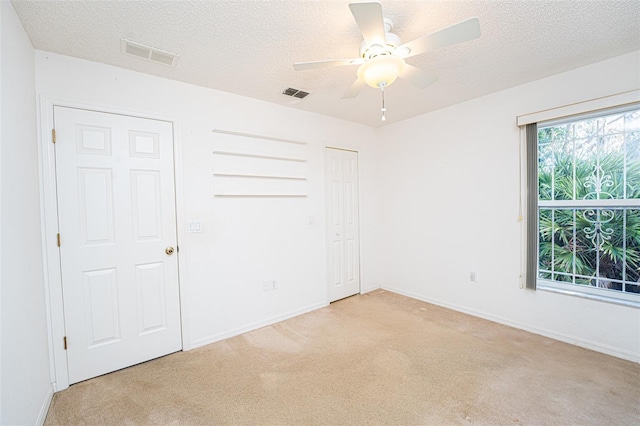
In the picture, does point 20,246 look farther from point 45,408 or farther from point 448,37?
point 448,37

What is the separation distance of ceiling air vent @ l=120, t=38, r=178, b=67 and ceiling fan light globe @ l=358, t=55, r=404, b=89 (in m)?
1.48

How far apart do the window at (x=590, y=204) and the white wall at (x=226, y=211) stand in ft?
7.75

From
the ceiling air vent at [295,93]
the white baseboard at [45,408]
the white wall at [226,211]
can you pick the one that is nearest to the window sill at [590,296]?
the white wall at [226,211]

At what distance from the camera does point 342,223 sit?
385 cm

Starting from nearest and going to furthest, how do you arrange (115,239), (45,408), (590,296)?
(45,408)
(115,239)
(590,296)

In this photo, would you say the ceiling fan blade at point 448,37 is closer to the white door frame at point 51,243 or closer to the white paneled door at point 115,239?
the white paneled door at point 115,239

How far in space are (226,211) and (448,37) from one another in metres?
2.29

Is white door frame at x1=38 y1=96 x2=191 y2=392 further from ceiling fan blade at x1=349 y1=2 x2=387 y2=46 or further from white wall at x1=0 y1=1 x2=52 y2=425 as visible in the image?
ceiling fan blade at x1=349 y1=2 x2=387 y2=46

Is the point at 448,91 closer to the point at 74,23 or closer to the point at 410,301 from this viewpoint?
the point at 410,301

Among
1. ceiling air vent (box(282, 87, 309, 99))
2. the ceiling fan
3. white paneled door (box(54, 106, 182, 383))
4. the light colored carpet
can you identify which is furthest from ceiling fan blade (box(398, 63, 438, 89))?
the light colored carpet

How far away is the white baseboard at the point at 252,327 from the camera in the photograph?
8.67ft

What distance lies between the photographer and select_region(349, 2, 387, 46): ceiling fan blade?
4.13 feet

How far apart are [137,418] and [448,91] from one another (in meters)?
3.75

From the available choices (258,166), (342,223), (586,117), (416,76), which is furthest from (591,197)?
(258,166)
